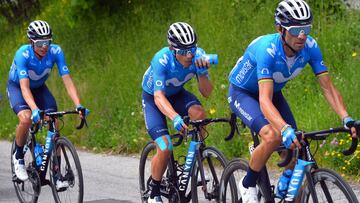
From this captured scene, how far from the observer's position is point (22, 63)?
8.83m

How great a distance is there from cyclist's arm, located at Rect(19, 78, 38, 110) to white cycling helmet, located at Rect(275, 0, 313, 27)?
3.41 metres

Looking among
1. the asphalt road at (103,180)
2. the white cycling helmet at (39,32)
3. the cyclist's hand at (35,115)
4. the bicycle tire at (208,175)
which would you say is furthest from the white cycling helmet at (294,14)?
the asphalt road at (103,180)

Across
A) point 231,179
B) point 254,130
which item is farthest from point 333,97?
point 231,179

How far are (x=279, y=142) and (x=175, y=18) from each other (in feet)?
31.3

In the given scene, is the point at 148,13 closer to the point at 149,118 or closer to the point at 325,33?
the point at 325,33

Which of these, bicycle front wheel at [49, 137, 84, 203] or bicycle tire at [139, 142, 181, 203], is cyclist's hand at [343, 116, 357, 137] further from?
bicycle front wheel at [49, 137, 84, 203]

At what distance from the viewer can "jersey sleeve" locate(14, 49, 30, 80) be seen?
875 cm

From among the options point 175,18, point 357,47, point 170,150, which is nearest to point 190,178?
point 170,150

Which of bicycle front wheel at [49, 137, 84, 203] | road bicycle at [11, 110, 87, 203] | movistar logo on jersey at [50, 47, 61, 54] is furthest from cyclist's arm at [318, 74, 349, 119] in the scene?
movistar logo on jersey at [50, 47, 61, 54]

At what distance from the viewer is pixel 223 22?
13773mm

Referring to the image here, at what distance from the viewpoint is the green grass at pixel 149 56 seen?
34.8 ft

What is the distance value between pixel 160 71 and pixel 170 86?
324 mm

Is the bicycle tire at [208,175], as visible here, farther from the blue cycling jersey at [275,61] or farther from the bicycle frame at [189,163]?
the blue cycling jersey at [275,61]

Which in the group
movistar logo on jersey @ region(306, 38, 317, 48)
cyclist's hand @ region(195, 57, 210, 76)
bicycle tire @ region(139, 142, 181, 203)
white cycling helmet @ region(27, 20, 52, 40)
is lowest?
bicycle tire @ region(139, 142, 181, 203)
